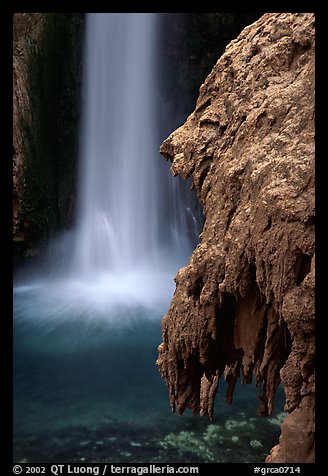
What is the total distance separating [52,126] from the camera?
16328mm

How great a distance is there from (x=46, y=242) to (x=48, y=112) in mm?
5020

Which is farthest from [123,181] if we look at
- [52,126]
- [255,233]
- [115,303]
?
[255,233]

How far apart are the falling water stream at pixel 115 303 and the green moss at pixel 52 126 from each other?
89 cm

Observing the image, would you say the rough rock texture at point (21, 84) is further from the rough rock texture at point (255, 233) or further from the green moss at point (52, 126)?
the rough rock texture at point (255, 233)

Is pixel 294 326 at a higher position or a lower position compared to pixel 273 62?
lower

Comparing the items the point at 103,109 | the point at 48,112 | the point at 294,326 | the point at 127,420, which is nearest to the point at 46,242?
the point at 48,112

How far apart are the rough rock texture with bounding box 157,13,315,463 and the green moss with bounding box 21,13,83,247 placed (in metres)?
12.1

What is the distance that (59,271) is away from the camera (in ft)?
57.4

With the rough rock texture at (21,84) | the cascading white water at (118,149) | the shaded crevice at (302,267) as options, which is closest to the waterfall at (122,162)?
the cascading white water at (118,149)

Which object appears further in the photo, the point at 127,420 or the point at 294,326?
the point at 127,420

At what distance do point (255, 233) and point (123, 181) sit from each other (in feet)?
56.2

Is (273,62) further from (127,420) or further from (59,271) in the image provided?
(59,271)

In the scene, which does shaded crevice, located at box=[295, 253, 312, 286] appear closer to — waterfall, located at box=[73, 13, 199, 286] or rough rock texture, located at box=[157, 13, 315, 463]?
rough rock texture, located at box=[157, 13, 315, 463]
